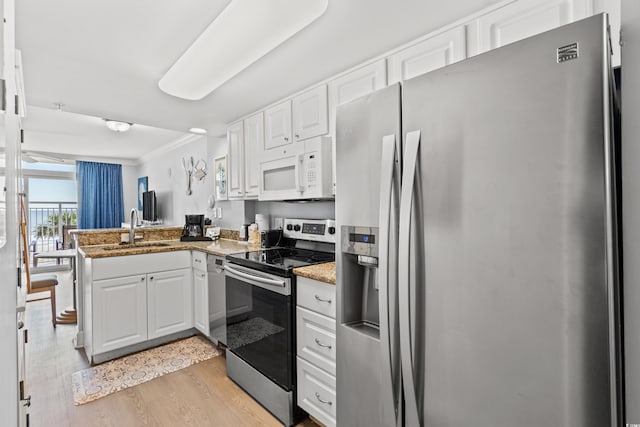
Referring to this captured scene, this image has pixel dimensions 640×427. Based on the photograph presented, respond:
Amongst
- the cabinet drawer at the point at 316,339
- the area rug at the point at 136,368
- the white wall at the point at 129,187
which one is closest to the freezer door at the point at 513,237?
the cabinet drawer at the point at 316,339

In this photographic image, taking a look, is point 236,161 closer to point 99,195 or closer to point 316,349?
point 316,349

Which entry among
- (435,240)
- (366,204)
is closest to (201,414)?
(366,204)

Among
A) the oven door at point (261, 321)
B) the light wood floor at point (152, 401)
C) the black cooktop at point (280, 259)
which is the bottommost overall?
the light wood floor at point (152, 401)

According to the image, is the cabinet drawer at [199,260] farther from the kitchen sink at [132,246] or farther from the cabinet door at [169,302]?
the kitchen sink at [132,246]

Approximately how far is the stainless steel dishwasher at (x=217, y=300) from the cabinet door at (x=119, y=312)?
1.86 ft

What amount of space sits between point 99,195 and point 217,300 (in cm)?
562

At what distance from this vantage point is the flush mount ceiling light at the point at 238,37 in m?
1.38

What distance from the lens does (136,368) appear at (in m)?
2.51

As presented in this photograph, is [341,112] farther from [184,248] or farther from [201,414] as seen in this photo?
[184,248]

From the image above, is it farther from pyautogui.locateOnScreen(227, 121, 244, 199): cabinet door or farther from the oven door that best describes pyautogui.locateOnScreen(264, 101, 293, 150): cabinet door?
the oven door

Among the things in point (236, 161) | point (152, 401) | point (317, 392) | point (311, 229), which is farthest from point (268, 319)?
point (236, 161)

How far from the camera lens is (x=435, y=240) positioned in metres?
0.97

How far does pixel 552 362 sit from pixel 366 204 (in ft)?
2.31

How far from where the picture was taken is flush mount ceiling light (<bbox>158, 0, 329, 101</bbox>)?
54.4 inches
